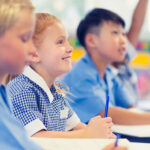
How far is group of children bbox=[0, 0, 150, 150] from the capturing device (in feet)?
1.94

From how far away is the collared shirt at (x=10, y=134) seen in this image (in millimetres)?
641

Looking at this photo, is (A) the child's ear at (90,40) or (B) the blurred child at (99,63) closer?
(B) the blurred child at (99,63)

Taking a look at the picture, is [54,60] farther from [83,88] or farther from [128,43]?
[128,43]

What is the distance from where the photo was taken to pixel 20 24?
585mm

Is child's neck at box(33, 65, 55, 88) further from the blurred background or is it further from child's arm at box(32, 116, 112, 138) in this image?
the blurred background

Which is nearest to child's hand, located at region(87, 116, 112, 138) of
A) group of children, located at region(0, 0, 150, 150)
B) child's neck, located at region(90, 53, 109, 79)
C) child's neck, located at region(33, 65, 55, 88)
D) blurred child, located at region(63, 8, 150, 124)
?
group of children, located at region(0, 0, 150, 150)

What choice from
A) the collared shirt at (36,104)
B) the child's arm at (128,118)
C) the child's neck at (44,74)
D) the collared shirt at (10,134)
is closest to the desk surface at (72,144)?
the collared shirt at (10,134)

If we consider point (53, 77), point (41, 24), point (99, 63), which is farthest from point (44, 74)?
point (99, 63)

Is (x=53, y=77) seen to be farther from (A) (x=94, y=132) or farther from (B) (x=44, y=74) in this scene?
(A) (x=94, y=132)

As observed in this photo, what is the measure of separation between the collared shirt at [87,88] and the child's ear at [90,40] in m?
0.07

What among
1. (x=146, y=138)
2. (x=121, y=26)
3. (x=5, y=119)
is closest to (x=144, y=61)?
(x=121, y=26)

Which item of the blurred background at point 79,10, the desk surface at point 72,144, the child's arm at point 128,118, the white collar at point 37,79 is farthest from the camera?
the blurred background at point 79,10

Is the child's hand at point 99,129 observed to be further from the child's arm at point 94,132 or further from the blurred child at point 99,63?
the blurred child at point 99,63

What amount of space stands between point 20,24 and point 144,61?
216cm
